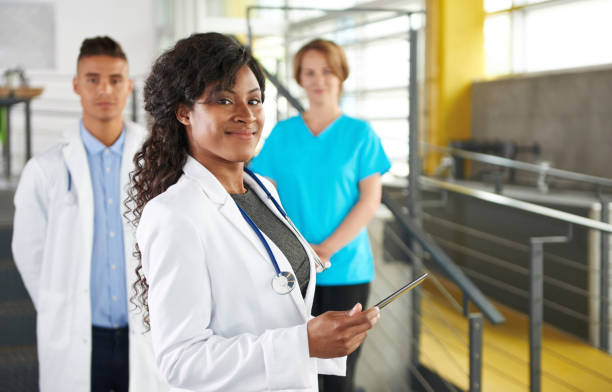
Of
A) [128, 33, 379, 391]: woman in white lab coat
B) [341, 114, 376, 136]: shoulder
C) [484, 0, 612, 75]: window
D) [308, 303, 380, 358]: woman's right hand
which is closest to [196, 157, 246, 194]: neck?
[128, 33, 379, 391]: woman in white lab coat

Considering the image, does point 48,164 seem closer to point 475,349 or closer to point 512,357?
point 475,349

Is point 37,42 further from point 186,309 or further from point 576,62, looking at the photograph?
point 186,309

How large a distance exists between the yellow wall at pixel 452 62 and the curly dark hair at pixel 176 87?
20.5 feet

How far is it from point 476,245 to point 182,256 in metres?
4.99

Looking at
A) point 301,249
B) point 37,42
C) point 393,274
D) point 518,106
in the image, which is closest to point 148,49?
point 37,42

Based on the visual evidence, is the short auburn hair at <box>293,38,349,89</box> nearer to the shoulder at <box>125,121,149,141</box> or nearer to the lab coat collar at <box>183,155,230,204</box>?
the shoulder at <box>125,121,149,141</box>

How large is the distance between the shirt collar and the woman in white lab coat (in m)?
0.83

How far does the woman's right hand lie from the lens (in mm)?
837

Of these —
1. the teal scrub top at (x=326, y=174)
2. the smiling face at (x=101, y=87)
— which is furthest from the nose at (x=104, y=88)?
the teal scrub top at (x=326, y=174)

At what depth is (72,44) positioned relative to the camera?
9.43m

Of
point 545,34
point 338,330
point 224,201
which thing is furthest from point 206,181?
point 545,34

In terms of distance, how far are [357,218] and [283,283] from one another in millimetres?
969

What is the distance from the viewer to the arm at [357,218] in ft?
5.96

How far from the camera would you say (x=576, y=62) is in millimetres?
5867
